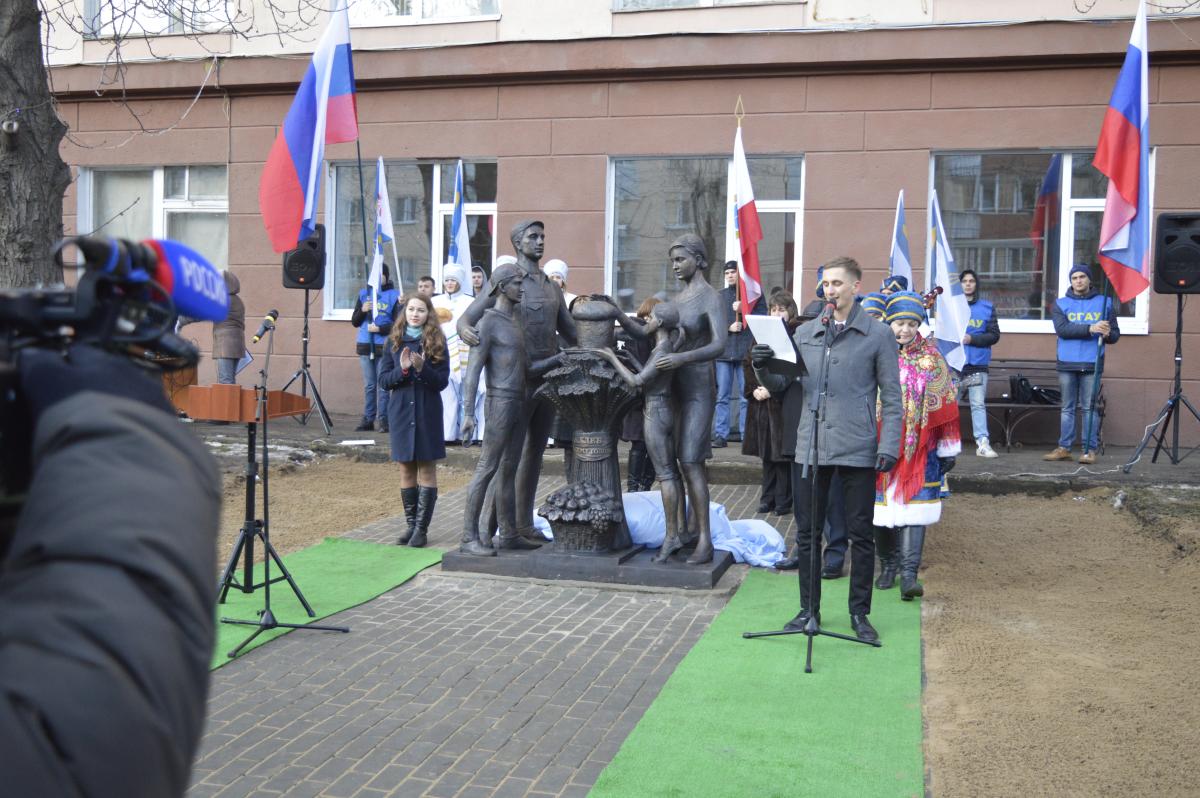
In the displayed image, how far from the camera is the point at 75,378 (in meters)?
1.18

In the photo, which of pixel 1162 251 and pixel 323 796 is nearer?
pixel 323 796

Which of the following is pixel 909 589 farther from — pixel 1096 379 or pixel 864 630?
pixel 1096 379

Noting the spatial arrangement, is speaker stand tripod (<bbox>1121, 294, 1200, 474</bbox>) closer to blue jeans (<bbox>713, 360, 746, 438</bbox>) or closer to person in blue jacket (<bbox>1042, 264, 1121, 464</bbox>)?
person in blue jacket (<bbox>1042, 264, 1121, 464</bbox>)

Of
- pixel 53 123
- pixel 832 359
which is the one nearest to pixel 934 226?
pixel 832 359

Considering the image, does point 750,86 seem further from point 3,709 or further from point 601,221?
point 3,709

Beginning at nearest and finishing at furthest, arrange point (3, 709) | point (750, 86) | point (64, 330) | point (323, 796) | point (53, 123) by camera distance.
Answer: point (3, 709)
point (64, 330)
point (323, 796)
point (53, 123)
point (750, 86)

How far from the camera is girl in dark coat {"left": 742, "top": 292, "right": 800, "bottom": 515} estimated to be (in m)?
9.88

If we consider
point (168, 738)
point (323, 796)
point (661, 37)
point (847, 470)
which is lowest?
point (323, 796)

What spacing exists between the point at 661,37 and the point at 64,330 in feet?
47.9

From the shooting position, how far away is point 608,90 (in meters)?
15.4

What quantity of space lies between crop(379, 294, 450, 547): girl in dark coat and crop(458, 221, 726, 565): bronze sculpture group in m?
0.55

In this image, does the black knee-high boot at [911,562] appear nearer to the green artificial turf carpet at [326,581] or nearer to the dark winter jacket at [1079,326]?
the green artificial turf carpet at [326,581]

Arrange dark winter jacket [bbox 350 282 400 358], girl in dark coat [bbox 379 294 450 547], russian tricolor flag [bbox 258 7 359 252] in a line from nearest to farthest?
russian tricolor flag [bbox 258 7 359 252] → girl in dark coat [bbox 379 294 450 547] → dark winter jacket [bbox 350 282 400 358]

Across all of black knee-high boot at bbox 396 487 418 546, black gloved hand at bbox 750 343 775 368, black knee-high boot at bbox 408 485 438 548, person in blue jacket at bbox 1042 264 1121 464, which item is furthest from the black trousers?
person in blue jacket at bbox 1042 264 1121 464
